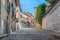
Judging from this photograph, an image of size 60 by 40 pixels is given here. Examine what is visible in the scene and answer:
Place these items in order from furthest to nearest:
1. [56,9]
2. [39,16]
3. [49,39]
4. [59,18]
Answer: [39,16] < [56,9] < [59,18] < [49,39]

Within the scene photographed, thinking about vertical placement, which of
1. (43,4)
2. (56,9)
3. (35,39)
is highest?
(43,4)

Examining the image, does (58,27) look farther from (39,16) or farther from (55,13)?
(39,16)

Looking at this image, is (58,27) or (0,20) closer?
(0,20)

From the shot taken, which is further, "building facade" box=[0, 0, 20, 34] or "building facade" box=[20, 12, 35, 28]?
"building facade" box=[20, 12, 35, 28]

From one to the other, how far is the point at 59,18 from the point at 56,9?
134cm

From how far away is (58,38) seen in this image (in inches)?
343

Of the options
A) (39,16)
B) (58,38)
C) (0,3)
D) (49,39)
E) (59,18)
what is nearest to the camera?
(58,38)

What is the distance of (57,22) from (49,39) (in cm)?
570

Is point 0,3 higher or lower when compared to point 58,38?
higher

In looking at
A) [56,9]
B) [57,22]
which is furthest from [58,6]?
[57,22]

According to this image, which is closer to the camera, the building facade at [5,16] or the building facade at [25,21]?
the building facade at [5,16]

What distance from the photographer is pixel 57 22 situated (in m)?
15.0

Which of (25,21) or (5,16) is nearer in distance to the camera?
(5,16)

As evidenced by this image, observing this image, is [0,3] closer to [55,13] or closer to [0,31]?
[0,31]
